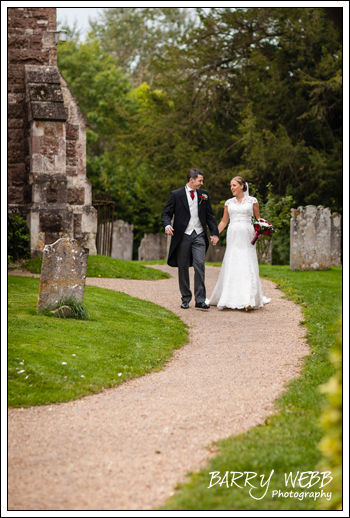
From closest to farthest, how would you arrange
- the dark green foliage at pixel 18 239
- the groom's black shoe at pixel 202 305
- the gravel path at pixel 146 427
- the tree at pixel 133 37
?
the gravel path at pixel 146 427 → the groom's black shoe at pixel 202 305 → the dark green foliage at pixel 18 239 → the tree at pixel 133 37

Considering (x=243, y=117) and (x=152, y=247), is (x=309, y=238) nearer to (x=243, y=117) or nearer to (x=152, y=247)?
(x=243, y=117)

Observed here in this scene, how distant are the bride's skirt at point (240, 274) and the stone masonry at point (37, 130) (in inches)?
150

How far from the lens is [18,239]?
38.7ft

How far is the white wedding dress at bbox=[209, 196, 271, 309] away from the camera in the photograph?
30.2 feet

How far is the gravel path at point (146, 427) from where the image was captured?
10.7 ft

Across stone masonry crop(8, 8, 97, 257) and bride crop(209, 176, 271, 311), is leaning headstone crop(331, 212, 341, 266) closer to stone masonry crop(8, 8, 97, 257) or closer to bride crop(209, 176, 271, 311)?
bride crop(209, 176, 271, 311)

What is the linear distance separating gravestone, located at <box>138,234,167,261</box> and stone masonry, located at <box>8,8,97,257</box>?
11.4 meters

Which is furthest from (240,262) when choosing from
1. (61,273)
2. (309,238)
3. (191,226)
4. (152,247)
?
(152,247)

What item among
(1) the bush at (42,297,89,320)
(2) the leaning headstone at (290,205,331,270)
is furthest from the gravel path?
(2) the leaning headstone at (290,205,331,270)

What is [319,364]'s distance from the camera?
5719 millimetres

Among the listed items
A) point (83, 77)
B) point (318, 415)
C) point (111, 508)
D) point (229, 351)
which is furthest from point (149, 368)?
point (83, 77)

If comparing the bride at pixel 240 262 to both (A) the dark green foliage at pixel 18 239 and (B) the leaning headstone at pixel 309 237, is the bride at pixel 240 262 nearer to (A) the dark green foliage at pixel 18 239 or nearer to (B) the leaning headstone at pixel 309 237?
(A) the dark green foliage at pixel 18 239

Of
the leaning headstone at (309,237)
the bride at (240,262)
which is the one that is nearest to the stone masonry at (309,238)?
the leaning headstone at (309,237)

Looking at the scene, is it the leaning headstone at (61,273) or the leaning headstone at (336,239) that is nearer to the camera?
the leaning headstone at (61,273)
